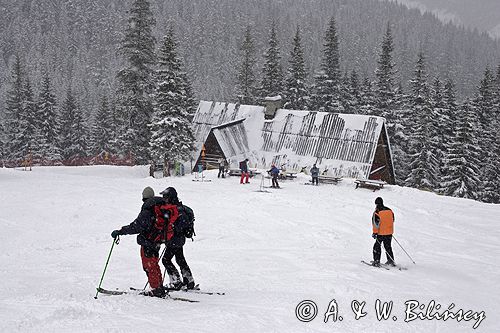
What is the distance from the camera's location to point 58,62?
165375 millimetres

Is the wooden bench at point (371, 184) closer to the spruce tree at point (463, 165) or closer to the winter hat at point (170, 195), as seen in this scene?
the spruce tree at point (463, 165)

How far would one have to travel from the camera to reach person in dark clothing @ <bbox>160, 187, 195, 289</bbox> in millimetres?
7199

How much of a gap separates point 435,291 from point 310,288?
9.02ft

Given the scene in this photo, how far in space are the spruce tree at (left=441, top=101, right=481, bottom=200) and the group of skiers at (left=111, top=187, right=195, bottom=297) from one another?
32.3 m

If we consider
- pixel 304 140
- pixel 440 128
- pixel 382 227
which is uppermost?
pixel 440 128

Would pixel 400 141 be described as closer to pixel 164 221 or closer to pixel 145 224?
pixel 164 221

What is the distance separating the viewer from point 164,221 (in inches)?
274

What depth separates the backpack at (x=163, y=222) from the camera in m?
6.91

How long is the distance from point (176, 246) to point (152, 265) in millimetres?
518

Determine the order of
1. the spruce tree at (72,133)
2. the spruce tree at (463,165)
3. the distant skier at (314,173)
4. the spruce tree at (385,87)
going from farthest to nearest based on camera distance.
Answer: the spruce tree at (72,133) → the spruce tree at (385,87) → the spruce tree at (463,165) → the distant skier at (314,173)

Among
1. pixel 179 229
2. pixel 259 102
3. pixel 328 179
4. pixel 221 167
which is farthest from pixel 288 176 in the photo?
pixel 259 102

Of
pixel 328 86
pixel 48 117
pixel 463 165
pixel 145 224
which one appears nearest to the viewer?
pixel 145 224

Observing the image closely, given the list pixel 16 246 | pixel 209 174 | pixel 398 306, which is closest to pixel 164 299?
pixel 398 306

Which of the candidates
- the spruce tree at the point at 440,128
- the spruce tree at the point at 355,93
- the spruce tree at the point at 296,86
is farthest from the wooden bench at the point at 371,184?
the spruce tree at the point at 355,93
